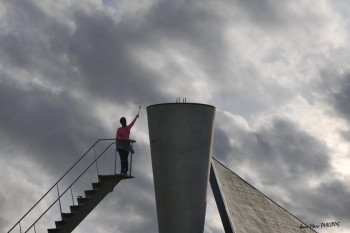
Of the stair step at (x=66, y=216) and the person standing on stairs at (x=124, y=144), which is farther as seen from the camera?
the stair step at (x=66, y=216)

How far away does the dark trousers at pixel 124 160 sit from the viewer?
861 inches

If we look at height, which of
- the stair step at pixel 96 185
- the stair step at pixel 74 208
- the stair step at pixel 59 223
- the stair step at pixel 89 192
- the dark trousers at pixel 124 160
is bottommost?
the stair step at pixel 59 223

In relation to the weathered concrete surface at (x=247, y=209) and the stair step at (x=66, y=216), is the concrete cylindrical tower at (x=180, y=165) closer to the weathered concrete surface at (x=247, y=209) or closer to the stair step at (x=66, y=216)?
the stair step at (x=66, y=216)

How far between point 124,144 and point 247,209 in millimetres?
7784

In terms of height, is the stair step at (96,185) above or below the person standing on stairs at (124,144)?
below

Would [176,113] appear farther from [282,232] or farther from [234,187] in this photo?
[282,232]

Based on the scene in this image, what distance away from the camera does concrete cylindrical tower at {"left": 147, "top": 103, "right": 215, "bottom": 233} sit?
73.2 feet

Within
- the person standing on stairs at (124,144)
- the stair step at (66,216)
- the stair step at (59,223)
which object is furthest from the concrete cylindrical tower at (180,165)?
the stair step at (59,223)

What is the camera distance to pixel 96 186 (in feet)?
72.2

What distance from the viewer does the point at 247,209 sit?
90.6ft

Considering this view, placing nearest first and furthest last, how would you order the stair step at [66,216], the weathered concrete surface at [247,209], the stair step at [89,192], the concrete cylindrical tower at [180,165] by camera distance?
the stair step at [89,192]
the stair step at [66,216]
the concrete cylindrical tower at [180,165]
the weathered concrete surface at [247,209]

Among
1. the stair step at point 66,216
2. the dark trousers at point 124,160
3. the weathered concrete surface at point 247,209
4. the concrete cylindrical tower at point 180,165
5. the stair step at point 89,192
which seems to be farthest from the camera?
the weathered concrete surface at point 247,209

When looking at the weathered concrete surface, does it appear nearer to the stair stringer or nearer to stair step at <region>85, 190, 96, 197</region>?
the stair stringer

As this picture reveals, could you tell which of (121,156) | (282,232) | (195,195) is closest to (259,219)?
(282,232)
